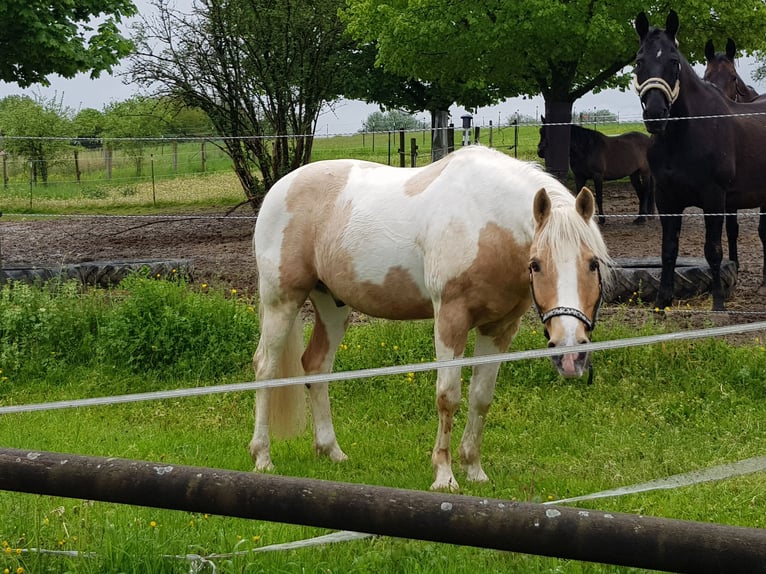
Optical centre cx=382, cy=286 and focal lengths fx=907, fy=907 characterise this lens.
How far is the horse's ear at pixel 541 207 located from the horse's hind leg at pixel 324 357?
6.72 ft

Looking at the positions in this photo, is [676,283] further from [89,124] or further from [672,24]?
[89,124]

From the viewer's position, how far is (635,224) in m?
16.0

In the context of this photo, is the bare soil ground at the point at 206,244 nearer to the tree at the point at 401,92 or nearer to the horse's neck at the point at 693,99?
the horse's neck at the point at 693,99

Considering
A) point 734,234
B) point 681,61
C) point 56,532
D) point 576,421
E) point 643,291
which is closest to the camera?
point 56,532

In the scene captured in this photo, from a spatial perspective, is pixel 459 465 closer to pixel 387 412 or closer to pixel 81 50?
pixel 387 412

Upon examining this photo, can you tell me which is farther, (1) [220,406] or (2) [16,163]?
(2) [16,163]

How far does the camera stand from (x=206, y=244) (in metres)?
14.7

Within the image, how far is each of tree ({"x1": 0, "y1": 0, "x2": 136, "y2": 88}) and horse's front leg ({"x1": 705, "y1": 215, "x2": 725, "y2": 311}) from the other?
880 cm

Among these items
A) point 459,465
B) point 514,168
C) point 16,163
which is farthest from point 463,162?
point 16,163

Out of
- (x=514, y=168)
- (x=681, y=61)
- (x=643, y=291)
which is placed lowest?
(x=643, y=291)

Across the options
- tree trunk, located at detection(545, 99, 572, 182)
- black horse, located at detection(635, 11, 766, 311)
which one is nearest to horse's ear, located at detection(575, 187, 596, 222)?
black horse, located at detection(635, 11, 766, 311)

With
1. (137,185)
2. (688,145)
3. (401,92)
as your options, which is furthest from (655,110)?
(401,92)

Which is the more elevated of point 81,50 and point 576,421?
point 81,50

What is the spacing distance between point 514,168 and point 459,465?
1.91m
